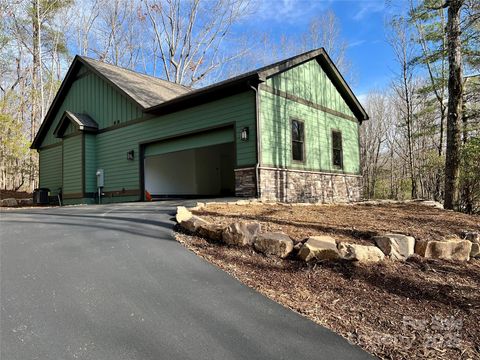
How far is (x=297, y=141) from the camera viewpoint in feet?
34.1

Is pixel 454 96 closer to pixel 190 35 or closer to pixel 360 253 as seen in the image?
pixel 360 253

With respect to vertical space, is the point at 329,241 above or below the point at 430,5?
below

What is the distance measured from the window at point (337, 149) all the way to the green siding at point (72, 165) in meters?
9.78

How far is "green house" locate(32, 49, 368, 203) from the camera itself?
9.13 metres

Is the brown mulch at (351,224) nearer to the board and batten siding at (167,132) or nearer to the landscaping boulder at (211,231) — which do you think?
the landscaping boulder at (211,231)

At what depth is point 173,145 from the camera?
36.1ft

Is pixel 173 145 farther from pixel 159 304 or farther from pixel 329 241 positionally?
pixel 159 304

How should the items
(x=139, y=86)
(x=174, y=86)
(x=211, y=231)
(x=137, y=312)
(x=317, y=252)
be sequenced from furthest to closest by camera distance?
(x=174, y=86) < (x=139, y=86) < (x=211, y=231) < (x=317, y=252) < (x=137, y=312)

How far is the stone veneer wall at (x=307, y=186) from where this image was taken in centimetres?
904

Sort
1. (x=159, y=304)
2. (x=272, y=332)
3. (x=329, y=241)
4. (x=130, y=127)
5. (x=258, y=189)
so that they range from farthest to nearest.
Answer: (x=130, y=127)
(x=258, y=189)
(x=329, y=241)
(x=159, y=304)
(x=272, y=332)

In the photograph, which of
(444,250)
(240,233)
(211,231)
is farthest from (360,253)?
(211,231)

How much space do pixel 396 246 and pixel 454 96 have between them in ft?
Answer: 22.1

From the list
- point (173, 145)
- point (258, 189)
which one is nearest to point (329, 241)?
point (258, 189)

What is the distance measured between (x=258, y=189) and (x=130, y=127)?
6030mm
